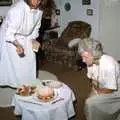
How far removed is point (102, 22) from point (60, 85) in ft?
8.43

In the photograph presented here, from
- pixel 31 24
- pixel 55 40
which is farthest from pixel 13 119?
pixel 55 40

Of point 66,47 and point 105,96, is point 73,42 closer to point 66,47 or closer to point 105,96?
point 66,47

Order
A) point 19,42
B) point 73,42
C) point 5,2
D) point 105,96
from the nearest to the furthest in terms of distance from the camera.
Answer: point 105,96 → point 19,42 → point 5,2 → point 73,42

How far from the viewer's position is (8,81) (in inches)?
134

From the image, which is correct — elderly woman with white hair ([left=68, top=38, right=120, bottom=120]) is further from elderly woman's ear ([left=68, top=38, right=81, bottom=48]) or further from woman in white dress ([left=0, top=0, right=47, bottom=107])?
elderly woman's ear ([left=68, top=38, right=81, bottom=48])

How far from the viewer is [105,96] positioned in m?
2.90

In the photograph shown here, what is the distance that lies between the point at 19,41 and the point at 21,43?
0.03m

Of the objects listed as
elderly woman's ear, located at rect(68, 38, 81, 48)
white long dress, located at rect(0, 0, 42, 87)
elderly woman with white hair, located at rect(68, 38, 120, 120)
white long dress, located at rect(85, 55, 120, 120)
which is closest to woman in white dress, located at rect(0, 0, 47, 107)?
white long dress, located at rect(0, 0, 42, 87)

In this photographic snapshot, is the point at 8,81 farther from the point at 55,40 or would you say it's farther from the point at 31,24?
the point at 55,40

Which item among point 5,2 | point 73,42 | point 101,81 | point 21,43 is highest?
point 5,2

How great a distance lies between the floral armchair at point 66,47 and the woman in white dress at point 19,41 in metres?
1.77

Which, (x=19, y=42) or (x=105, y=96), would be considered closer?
(x=105, y=96)

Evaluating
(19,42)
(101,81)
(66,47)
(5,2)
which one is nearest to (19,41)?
(19,42)

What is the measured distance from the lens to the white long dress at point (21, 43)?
125 inches
